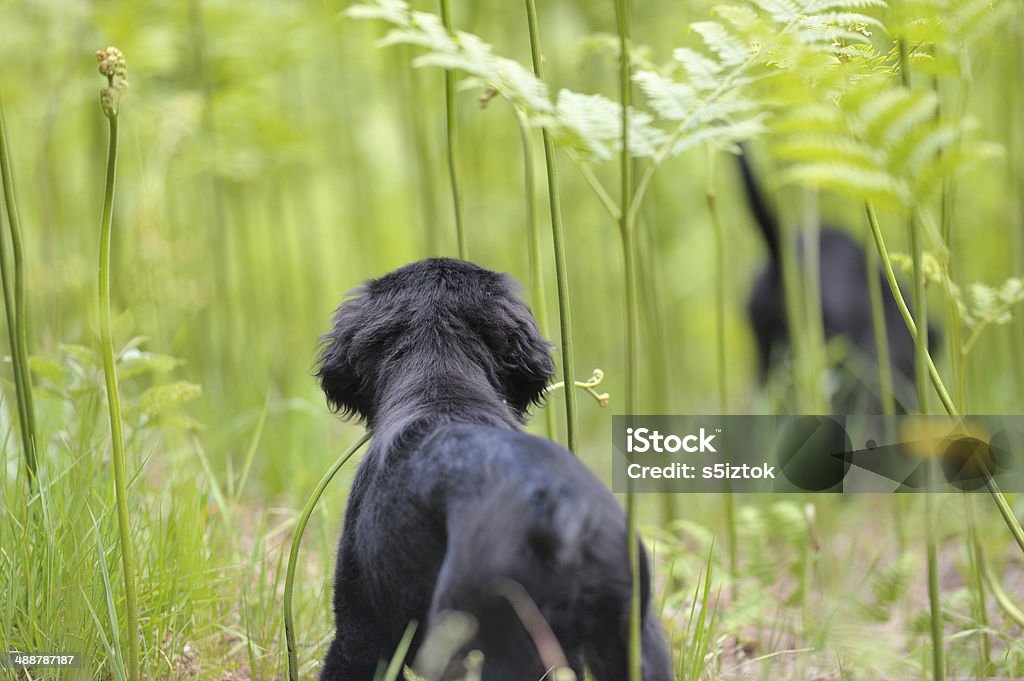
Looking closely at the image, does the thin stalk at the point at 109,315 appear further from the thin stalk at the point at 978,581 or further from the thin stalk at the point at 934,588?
the thin stalk at the point at 978,581

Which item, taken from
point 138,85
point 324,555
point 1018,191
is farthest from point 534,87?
point 138,85

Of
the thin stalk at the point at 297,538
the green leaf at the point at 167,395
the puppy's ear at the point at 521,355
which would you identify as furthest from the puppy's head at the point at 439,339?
the green leaf at the point at 167,395

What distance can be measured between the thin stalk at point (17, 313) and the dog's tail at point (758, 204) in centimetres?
332

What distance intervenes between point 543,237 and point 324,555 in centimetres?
556

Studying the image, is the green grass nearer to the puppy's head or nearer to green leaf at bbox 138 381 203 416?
green leaf at bbox 138 381 203 416

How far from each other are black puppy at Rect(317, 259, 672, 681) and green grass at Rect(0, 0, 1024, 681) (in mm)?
212

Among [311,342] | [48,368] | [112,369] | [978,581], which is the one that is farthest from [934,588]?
[311,342]

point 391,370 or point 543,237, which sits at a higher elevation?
point 543,237

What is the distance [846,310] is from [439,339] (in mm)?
3720

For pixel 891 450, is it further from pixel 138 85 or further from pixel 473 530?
pixel 138 85

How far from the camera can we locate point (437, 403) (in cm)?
171

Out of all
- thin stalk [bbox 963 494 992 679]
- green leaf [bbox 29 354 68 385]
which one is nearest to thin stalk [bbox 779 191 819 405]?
thin stalk [bbox 963 494 992 679]

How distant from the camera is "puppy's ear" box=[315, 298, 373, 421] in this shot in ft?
6.29

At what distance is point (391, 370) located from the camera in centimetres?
185
